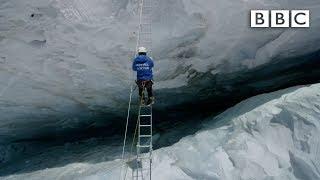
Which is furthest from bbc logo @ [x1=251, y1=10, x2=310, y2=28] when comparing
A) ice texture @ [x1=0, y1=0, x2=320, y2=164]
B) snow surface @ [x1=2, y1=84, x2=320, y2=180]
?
snow surface @ [x1=2, y1=84, x2=320, y2=180]

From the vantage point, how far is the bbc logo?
25.6 ft

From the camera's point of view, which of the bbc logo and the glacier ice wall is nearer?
the glacier ice wall

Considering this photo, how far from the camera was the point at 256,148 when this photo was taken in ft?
21.7

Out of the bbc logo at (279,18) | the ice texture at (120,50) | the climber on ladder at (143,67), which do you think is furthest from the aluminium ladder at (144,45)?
the bbc logo at (279,18)

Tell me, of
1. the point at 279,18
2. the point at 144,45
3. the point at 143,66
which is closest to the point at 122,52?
the point at 144,45

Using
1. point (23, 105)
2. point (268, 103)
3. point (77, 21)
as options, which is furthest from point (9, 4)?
point (268, 103)

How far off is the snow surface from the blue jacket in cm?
132

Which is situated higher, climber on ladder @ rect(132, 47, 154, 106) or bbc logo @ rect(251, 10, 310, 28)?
bbc logo @ rect(251, 10, 310, 28)

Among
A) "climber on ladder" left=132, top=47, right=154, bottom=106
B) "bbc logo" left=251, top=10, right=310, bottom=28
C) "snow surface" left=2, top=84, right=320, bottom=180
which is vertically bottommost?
"snow surface" left=2, top=84, right=320, bottom=180

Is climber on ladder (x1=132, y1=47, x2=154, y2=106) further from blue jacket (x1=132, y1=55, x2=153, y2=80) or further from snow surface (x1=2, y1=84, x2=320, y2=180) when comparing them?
snow surface (x1=2, y1=84, x2=320, y2=180)

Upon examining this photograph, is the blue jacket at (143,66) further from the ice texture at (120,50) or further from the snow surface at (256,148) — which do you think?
the snow surface at (256,148)

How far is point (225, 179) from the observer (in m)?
6.35

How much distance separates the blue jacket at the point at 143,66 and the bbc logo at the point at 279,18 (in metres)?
2.19

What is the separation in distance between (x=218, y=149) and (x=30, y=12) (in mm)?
4119
